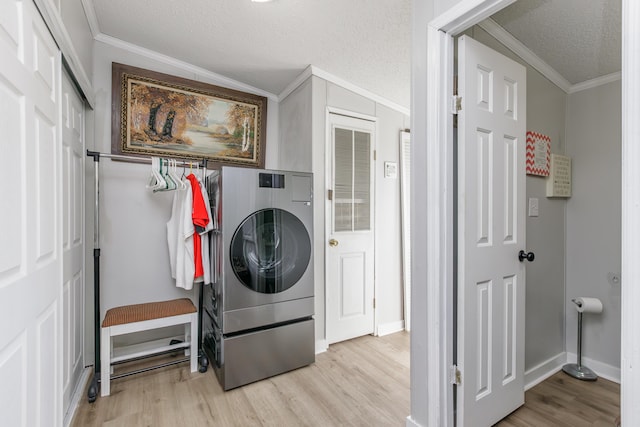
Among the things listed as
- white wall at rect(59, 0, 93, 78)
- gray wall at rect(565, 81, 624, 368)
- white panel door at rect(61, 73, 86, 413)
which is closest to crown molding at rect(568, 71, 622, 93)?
gray wall at rect(565, 81, 624, 368)

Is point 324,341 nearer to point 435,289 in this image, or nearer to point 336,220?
point 336,220

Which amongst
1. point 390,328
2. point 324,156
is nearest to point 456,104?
point 324,156

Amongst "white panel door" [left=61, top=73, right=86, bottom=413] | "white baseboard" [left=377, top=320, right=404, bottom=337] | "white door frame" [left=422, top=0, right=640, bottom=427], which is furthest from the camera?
"white baseboard" [left=377, top=320, right=404, bottom=337]

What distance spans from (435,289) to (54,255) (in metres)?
1.78

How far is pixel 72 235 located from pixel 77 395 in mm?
1028

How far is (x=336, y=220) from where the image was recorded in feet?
9.00

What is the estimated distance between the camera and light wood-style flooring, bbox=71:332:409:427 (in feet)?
5.70

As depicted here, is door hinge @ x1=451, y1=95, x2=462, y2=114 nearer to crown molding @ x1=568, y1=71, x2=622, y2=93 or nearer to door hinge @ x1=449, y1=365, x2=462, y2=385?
door hinge @ x1=449, y1=365, x2=462, y2=385

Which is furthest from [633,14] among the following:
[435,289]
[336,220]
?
[336,220]

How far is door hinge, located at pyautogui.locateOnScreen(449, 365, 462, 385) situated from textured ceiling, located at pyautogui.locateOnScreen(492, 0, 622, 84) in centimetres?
202

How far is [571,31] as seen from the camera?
184 cm

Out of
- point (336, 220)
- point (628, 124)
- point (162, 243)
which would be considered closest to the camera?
point (628, 124)

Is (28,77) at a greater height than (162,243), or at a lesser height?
greater

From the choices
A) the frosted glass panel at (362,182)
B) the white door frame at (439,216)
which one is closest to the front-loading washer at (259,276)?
the frosted glass panel at (362,182)
